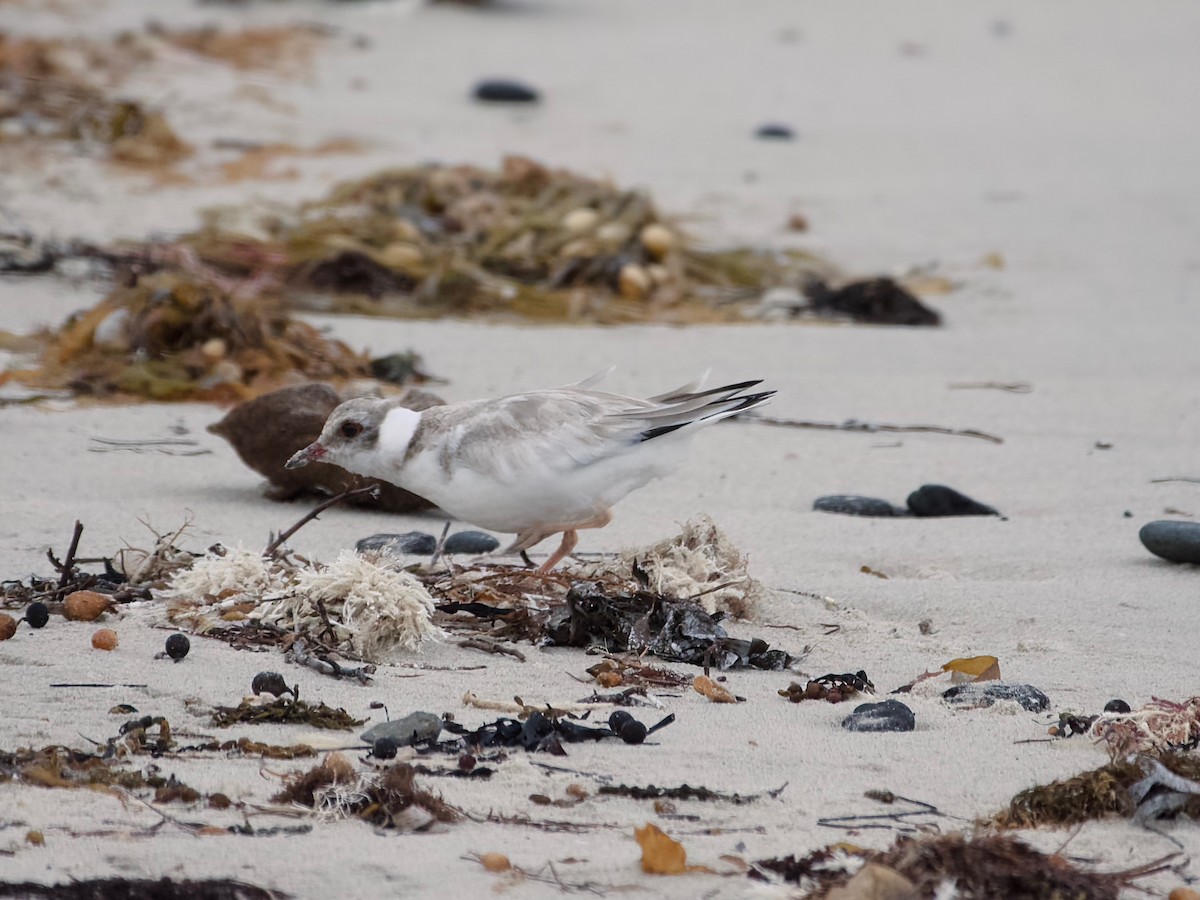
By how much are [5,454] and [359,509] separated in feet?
4.20

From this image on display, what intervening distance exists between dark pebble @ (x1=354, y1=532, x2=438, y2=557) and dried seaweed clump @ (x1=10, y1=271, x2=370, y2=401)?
5.64ft

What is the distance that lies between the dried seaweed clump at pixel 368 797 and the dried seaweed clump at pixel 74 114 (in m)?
7.68

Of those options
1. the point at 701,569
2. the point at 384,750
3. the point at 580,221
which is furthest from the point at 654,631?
the point at 580,221

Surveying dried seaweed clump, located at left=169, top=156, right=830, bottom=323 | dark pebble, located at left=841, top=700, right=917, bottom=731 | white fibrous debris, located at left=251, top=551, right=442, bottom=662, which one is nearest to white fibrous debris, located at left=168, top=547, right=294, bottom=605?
white fibrous debris, located at left=251, top=551, right=442, bottom=662

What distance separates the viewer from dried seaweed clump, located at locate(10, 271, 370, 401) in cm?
611

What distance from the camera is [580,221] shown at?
863 cm

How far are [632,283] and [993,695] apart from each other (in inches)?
197

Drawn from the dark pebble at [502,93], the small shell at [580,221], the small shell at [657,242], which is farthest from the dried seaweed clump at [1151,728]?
the dark pebble at [502,93]

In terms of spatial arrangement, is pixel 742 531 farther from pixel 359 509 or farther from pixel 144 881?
pixel 144 881

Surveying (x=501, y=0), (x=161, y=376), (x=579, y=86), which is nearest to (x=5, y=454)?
(x=161, y=376)

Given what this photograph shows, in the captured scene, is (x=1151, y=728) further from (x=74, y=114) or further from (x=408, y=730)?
(x=74, y=114)

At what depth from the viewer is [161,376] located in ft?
20.2

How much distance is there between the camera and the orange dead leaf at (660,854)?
2479 millimetres

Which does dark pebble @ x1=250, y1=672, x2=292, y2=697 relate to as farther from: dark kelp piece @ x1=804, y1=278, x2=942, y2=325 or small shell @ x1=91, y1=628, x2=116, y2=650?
Result: dark kelp piece @ x1=804, y1=278, x2=942, y2=325
